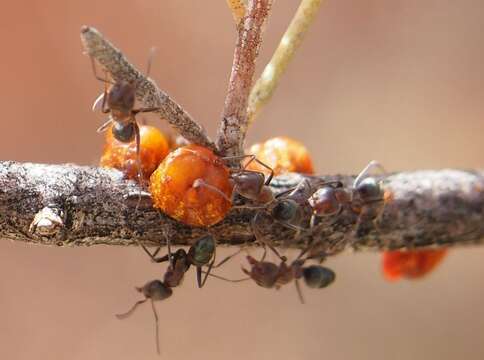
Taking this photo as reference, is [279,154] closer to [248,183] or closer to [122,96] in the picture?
[248,183]

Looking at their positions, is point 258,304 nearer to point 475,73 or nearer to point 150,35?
point 150,35

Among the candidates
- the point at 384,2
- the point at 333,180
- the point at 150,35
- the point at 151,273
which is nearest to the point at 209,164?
the point at 333,180

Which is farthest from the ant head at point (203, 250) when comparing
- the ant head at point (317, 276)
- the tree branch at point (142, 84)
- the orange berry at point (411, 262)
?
the orange berry at point (411, 262)

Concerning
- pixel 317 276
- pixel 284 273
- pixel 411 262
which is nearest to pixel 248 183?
pixel 284 273

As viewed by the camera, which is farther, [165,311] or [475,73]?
[475,73]

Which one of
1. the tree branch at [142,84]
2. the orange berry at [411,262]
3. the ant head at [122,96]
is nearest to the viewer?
the tree branch at [142,84]

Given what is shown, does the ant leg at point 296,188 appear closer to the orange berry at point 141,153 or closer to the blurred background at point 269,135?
the orange berry at point 141,153
